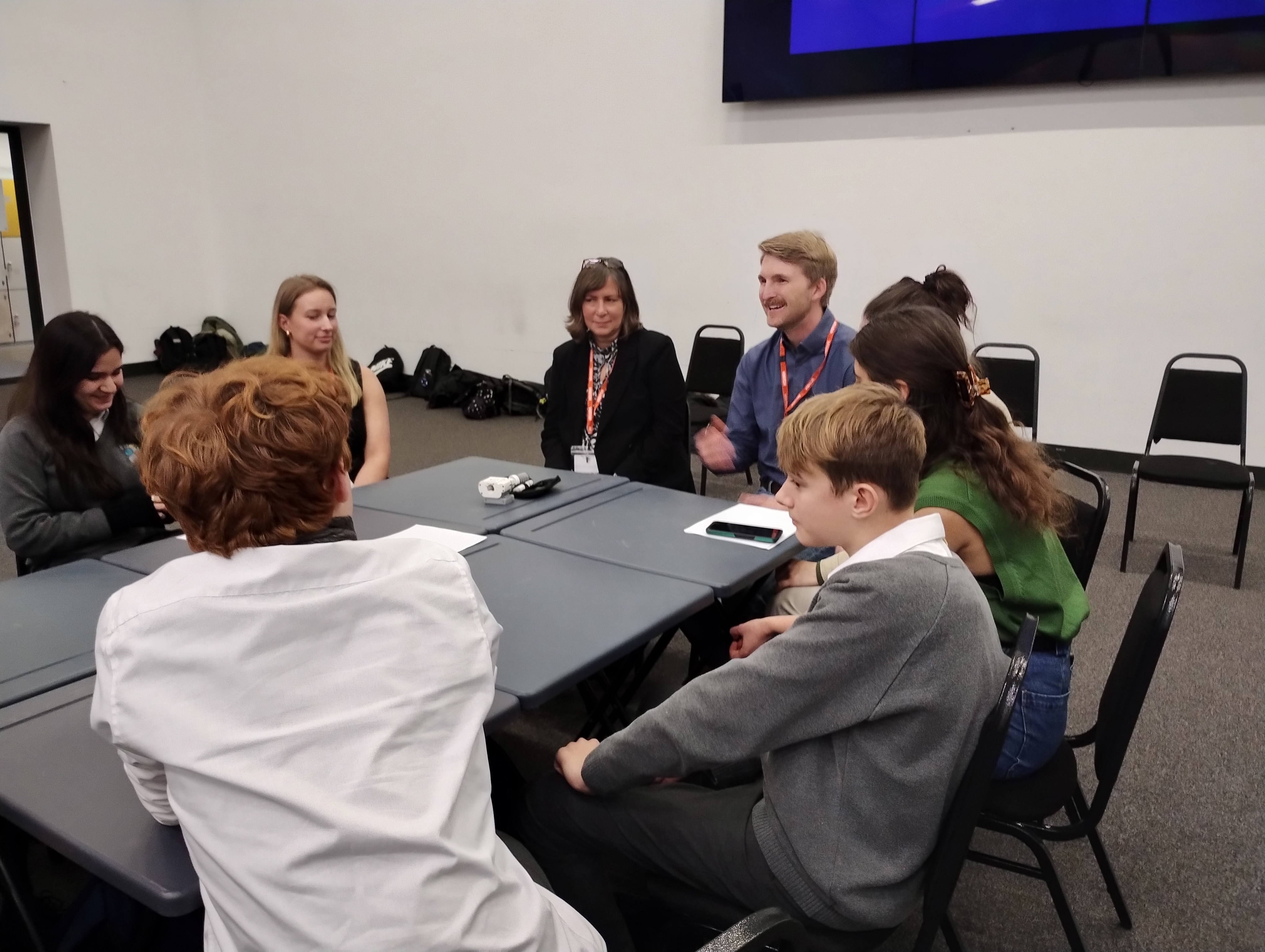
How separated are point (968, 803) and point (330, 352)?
2.53 metres

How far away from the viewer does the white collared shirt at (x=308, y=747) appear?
0.95 m

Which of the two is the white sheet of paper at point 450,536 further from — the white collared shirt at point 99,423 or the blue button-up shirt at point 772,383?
the blue button-up shirt at point 772,383

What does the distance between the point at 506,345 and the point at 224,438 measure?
256 inches

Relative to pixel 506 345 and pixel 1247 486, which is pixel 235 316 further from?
pixel 1247 486

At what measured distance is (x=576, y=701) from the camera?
285 centimetres

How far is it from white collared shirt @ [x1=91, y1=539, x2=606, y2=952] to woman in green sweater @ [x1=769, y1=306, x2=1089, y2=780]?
→ 964 millimetres

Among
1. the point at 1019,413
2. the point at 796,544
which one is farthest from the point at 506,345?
the point at 796,544

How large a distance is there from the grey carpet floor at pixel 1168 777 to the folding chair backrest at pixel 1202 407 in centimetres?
51

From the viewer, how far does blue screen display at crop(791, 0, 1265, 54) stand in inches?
183

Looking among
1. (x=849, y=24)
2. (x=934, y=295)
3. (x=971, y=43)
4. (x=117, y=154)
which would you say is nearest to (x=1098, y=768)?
(x=934, y=295)

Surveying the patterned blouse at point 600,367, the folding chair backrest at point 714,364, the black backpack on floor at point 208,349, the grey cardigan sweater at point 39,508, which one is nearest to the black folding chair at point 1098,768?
the patterned blouse at point 600,367

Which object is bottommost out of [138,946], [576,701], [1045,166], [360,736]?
[576,701]

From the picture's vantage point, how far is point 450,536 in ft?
7.36

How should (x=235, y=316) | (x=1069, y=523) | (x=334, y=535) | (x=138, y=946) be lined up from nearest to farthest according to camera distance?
1. (x=334, y=535)
2. (x=138, y=946)
3. (x=1069, y=523)
4. (x=235, y=316)
